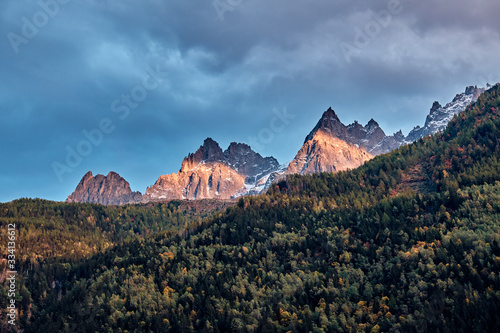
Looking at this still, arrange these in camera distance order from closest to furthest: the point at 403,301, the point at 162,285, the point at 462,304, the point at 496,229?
1. the point at 462,304
2. the point at 403,301
3. the point at 496,229
4. the point at 162,285

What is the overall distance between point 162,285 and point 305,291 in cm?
6700

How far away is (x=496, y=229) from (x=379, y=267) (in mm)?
43407

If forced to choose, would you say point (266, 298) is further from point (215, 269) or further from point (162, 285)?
point (162, 285)

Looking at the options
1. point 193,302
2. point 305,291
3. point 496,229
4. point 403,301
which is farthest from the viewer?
point 193,302

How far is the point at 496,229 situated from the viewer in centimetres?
15525

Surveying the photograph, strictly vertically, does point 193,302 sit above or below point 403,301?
above

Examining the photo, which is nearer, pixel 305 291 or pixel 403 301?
pixel 403 301

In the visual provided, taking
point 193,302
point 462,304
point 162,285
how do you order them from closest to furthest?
point 462,304 → point 193,302 → point 162,285

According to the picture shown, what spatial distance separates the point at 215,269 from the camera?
19900 centimetres

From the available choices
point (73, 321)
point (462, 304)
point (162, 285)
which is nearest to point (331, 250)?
point (462, 304)

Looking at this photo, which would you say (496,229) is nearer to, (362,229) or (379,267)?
(379,267)

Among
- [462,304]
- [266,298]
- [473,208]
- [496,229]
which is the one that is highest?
[473,208]

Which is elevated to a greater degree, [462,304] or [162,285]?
[162,285]

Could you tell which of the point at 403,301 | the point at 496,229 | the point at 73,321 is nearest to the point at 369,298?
the point at 403,301
